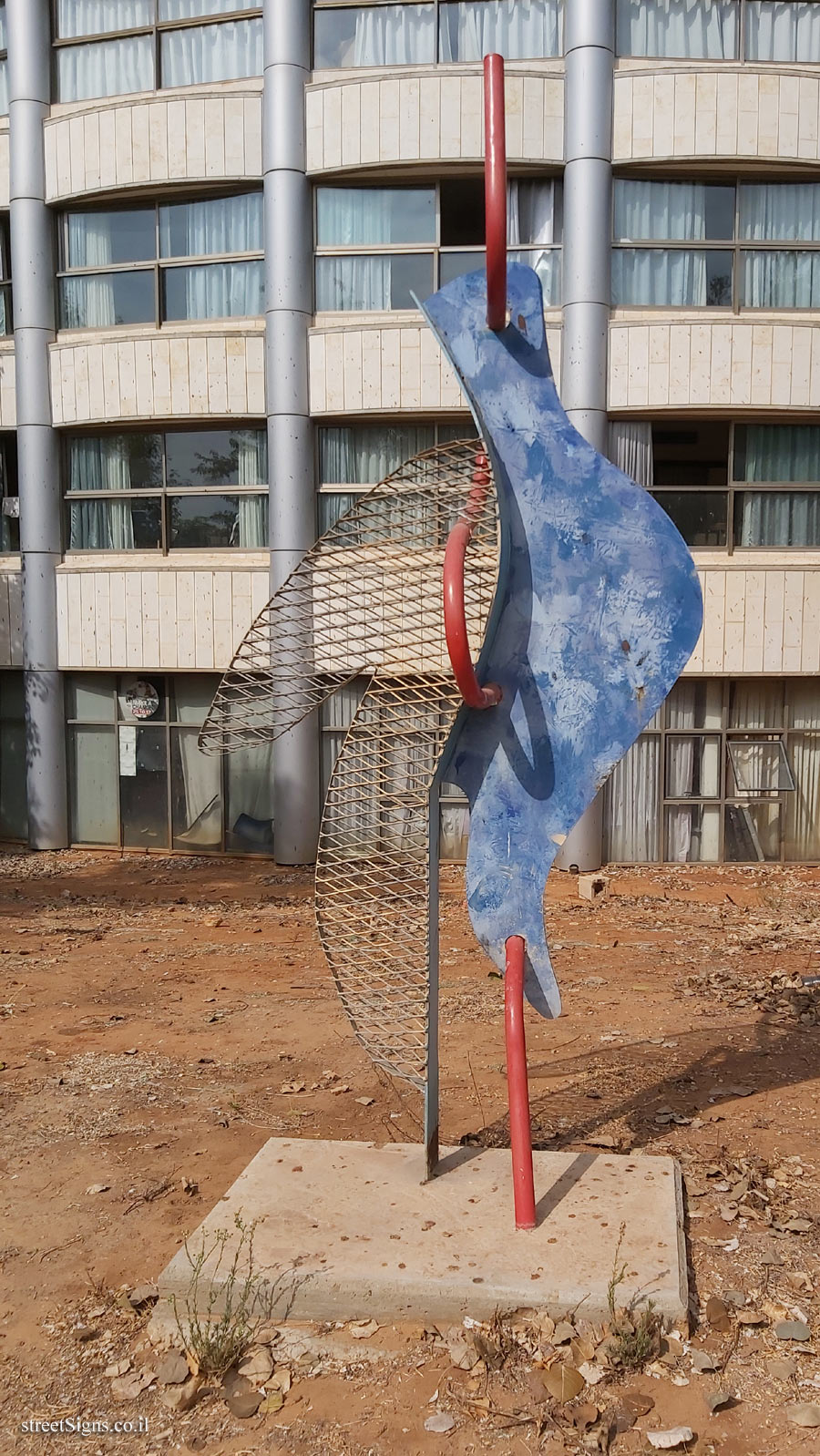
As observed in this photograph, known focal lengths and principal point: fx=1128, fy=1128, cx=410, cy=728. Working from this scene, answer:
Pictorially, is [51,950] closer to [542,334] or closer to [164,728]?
[164,728]

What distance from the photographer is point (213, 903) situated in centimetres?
1198

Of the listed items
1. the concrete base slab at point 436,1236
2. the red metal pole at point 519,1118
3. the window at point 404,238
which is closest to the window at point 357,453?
the window at point 404,238

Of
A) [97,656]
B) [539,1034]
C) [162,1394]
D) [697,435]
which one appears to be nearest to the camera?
[162,1394]

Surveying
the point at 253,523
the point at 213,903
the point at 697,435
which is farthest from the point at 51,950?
the point at 697,435

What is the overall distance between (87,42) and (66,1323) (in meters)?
14.5

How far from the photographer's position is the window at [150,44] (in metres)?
13.2

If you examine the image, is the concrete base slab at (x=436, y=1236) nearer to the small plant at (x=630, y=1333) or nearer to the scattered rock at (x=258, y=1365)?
the small plant at (x=630, y=1333)

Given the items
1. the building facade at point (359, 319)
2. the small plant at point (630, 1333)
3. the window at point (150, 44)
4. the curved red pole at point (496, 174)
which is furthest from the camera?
the window at point (150, 44)

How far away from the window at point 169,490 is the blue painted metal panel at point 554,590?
935 cm

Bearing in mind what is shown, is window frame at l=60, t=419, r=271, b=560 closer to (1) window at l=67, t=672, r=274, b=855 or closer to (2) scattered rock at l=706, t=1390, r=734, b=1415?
(1) window at l=67, t=672, r=274, b=855

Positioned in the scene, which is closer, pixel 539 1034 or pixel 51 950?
pixel 539 1034

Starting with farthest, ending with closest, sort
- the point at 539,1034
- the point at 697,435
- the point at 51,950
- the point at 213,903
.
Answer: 1. the point at 697,435
2. the point at 213,903
3. the point at 51,950
4. the point at 539,1034

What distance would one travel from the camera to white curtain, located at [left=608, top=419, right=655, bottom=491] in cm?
1287

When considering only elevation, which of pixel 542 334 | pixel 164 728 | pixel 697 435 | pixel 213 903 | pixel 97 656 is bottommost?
pixel 213 903
